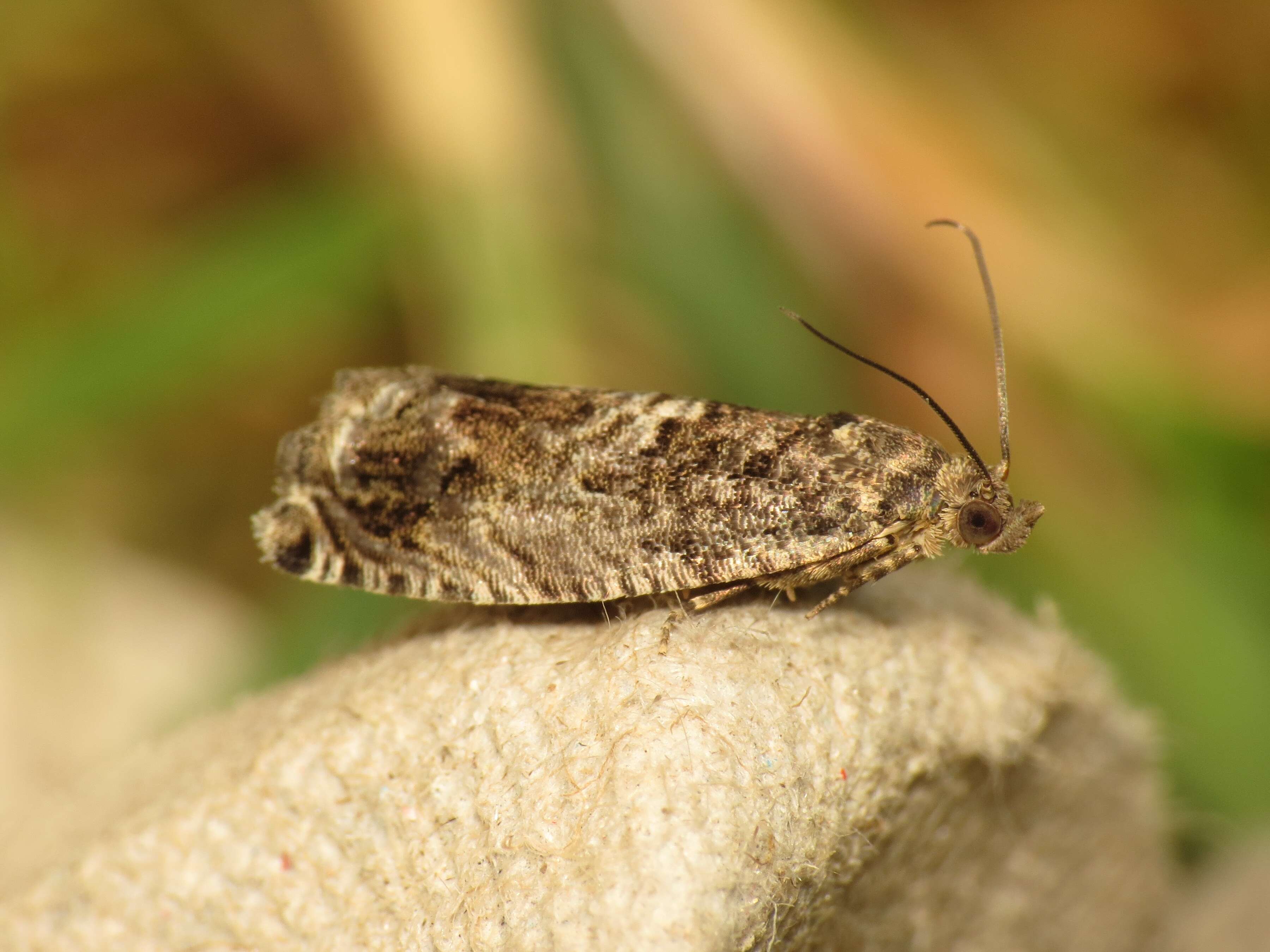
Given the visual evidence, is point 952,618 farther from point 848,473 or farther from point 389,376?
point 389,376

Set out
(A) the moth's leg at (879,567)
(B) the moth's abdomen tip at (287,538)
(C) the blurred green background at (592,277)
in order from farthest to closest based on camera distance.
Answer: (C) the blurred green background at (592,277) → (B) the moth's abdomen tip at (287,538) → (A) the moth's leg at (879,567)

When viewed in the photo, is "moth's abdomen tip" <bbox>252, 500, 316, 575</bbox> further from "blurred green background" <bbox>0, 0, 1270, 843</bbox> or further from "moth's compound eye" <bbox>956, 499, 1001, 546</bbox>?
"moth's compound eye" <bbox>956, 499, 1001, 546</bbox>

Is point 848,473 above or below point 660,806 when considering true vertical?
above

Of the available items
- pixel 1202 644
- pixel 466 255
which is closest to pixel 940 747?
pixel 1202 644

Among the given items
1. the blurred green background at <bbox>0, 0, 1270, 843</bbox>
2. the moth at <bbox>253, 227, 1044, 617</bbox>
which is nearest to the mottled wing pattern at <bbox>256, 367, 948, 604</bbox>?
the moth at <bbox>253, 227, 1044, 617</bbox>

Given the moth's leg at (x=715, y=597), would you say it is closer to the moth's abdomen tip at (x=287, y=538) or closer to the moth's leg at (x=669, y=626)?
the moth's leg at (x=669, y=626)

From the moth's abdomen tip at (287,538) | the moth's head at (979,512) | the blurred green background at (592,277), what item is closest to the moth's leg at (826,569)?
the moth's head at (979,512)

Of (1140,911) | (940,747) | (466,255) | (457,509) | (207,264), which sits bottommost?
(1140,911)
